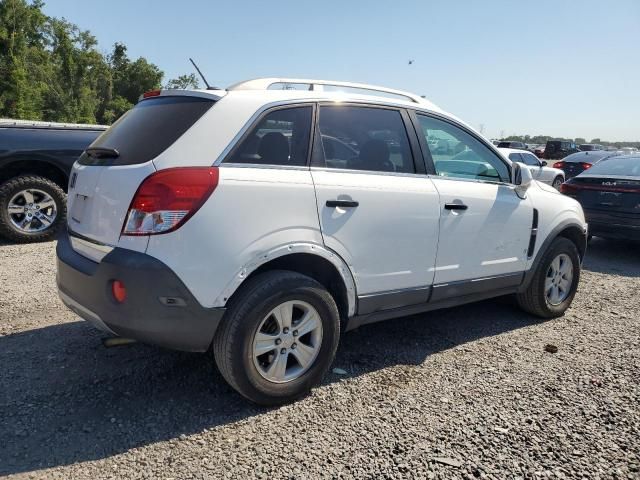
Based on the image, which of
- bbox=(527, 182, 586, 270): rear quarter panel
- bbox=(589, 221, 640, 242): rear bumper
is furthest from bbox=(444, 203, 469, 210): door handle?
bbox=(589, 221, 640, 242): rear bumper

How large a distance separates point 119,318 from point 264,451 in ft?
3.27

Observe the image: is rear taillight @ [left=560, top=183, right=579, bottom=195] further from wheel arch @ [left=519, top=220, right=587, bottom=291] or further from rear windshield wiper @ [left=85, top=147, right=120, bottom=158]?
rear windshield wiper @ [left=85, top=147, right=120, bottom=158]

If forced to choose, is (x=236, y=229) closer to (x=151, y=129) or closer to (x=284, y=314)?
(x=284, y=314)

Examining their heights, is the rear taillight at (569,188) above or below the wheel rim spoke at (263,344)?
above

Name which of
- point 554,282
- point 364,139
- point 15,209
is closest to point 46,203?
point 15,209

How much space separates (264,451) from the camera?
8.32 feet

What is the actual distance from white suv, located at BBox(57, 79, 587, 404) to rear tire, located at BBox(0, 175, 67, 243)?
3.89 m

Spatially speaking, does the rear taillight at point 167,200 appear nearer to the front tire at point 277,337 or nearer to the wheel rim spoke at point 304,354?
the front tire at point 277,337

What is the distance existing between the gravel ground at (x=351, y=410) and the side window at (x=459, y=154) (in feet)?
4.39

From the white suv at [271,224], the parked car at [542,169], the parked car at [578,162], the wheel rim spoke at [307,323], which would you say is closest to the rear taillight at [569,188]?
the white suv at [271,224]

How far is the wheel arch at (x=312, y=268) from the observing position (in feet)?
8.78

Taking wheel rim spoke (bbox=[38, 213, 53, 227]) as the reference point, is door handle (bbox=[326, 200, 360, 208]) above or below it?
above

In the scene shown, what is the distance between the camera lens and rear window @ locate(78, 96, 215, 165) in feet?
8.89

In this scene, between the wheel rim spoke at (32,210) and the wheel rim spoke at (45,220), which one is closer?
the wheel rim spoke at (32,210)
